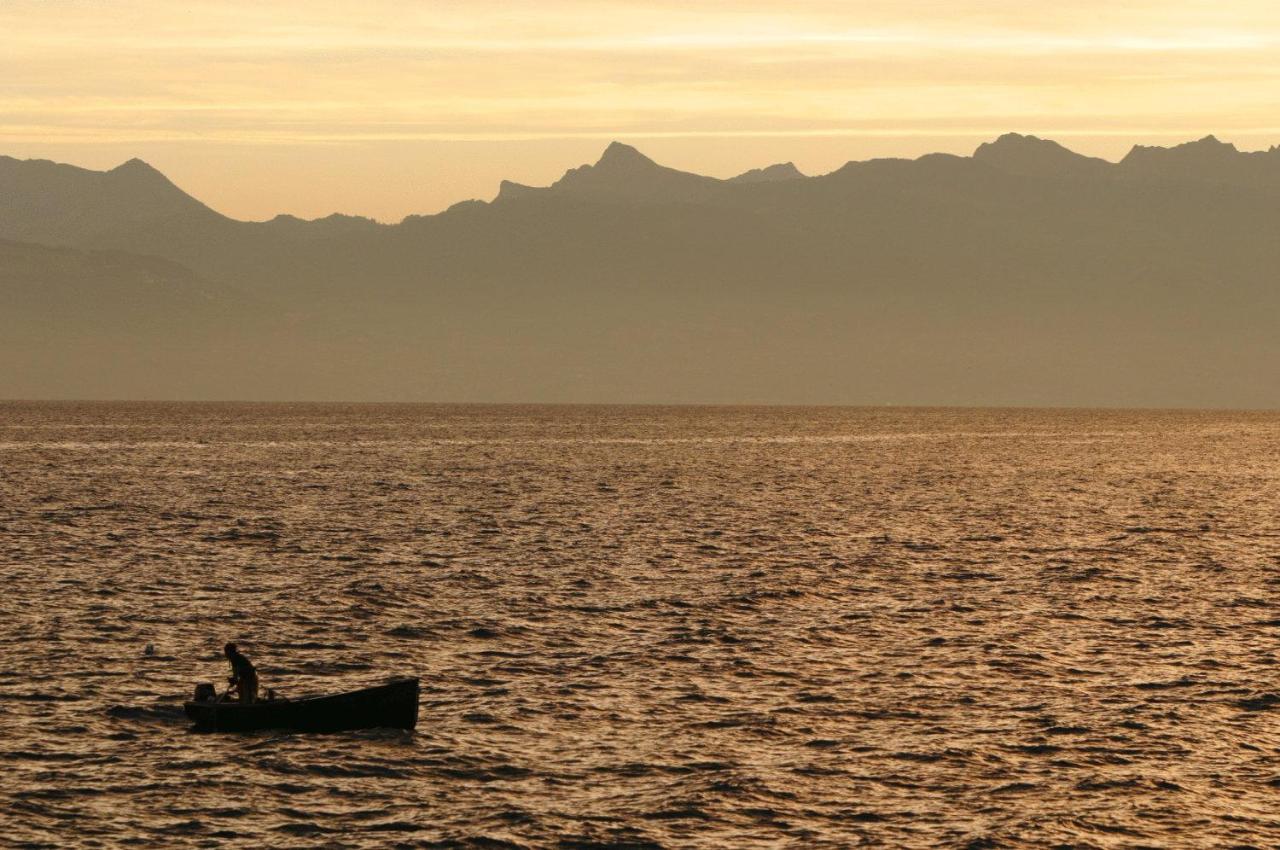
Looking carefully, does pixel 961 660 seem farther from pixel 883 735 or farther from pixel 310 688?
pixel 310 688

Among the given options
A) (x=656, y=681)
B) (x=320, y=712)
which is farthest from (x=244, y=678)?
(x=656, y=681)

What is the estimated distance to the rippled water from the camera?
3494 centimetres

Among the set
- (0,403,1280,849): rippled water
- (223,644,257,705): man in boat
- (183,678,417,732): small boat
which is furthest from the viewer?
(223,644,257,705): man in boat

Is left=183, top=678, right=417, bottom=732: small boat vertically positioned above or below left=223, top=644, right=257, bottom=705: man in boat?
below

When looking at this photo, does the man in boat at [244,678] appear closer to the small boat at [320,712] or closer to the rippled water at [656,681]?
the small boat at [320,712]

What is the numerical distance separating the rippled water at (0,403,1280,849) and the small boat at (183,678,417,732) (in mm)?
495

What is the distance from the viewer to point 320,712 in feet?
137

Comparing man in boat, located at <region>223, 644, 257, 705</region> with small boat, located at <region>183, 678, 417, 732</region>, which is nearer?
small boat, located at <region>183, 678, 417, 732</region>

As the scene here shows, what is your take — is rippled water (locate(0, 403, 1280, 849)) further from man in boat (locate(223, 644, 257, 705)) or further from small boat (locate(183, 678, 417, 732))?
man in boat (locate(223, 644, 257, 705))

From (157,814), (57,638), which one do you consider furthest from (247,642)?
(157,814)

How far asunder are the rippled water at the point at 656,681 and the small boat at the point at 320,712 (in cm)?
49

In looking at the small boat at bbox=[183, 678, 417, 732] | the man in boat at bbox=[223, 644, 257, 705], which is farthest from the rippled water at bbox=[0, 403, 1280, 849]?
the man in boat at bbox=[223, 644, 257, 705]

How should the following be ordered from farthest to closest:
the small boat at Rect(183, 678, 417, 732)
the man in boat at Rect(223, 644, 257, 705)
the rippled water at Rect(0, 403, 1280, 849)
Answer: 1. the man in boat at Rect(223, 644, 257, 705)
2. the small boat at Rect(183, 678, 417, 732)
3. the rippled water at Rect(0, 403, 1280, 849)

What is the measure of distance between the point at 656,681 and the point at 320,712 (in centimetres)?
1122
